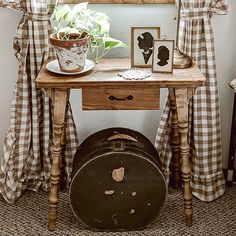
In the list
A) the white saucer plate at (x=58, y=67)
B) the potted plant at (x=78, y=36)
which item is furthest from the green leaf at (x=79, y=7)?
the white saucer plate at (x=58, y=67)

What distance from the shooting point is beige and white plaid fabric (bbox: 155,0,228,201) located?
2268 millimetres

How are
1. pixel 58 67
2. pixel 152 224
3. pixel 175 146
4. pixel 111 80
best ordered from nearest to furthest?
pixel 111 80 < pixel 58 67 < pixel 152 224 < pixel 175 146

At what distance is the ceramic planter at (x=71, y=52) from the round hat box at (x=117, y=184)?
0.37m

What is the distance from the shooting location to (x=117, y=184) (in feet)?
7.18

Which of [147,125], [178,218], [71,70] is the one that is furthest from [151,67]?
[178,218]

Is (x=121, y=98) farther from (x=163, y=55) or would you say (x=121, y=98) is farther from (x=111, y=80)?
(x=163, y=55)

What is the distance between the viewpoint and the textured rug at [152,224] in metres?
2.29

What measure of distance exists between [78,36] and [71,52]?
112mm

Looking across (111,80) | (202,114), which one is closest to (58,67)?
(111,80)

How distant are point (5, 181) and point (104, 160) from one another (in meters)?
0.65

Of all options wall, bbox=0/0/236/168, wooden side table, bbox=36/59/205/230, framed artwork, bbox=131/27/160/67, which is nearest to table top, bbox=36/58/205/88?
wooden side table, bbox=36/59/205/230

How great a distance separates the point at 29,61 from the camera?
2334mm

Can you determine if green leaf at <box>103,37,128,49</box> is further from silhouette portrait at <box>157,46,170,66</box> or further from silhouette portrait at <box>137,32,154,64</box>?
silhouette portrait at <box>157,46,170,66</box>

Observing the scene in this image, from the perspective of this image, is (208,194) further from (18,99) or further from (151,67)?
(18,99)
